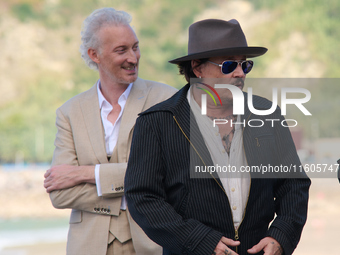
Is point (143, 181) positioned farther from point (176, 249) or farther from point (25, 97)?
point (25, 97)

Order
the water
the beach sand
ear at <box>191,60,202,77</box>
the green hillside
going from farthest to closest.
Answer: the green hillside → the water → the beach sand → ear at <box>191,60,202,77</box>

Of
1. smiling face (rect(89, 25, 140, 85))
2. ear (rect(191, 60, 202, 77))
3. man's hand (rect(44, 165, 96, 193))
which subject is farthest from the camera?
smiling face (rect(89, 25, 140, 85))

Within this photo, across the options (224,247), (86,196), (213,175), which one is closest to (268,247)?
(224,247)

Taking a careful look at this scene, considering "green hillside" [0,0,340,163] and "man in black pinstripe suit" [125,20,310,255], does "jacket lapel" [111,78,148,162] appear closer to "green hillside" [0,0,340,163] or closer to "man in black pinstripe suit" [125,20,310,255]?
"man in black pinstripe suit" [125,20,310,255]

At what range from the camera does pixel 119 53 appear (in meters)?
2.52

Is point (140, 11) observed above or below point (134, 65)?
above

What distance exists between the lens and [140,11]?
21.5 m

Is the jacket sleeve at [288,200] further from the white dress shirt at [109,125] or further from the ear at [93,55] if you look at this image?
the ear at [93,55]

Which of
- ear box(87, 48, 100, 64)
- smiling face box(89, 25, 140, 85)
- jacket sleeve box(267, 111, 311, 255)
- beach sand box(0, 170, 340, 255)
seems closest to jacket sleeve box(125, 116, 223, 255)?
jacket sleeve box(267, 111, 311, 255)

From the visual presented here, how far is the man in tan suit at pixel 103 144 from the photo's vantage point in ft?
7.86

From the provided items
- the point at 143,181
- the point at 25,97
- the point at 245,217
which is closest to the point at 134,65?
the point at 143,181

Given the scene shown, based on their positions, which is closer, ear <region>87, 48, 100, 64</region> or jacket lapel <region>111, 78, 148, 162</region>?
jacket lapel <region>111, 78, 148, 162</region>

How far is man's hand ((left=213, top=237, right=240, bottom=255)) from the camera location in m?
1.82

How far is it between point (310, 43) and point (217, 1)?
4513mm
